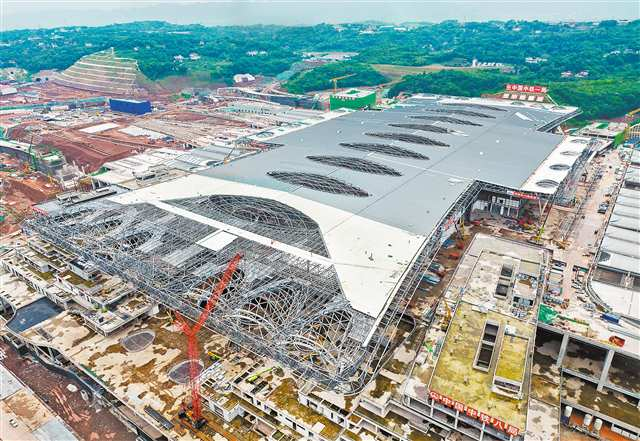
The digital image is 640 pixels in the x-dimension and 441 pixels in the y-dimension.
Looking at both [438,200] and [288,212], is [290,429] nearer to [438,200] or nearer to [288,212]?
[288,212]

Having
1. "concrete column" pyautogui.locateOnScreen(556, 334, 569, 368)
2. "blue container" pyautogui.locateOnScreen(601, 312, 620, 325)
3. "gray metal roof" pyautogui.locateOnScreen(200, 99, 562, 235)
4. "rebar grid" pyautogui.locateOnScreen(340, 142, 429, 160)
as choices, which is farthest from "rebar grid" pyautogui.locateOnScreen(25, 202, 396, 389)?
"rebar grid" pyautogui.locateOnScreen(340, 142, 429, 160)

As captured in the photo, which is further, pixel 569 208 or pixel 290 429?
pixel 569 208

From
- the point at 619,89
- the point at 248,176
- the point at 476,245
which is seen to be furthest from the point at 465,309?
the point at 619,89

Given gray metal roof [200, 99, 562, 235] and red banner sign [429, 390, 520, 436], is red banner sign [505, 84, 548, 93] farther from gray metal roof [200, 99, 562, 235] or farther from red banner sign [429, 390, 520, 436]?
red banner sign [429, 390, 520, 436]

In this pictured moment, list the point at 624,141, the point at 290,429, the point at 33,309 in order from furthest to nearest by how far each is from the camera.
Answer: the point at 624,141
the point at 33,309
the point at 290,429

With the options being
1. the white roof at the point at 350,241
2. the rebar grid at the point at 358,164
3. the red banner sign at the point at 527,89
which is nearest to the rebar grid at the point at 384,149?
the rebar grid at the point at 358,164

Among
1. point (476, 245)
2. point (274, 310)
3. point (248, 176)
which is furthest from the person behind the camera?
point (248, 176)
